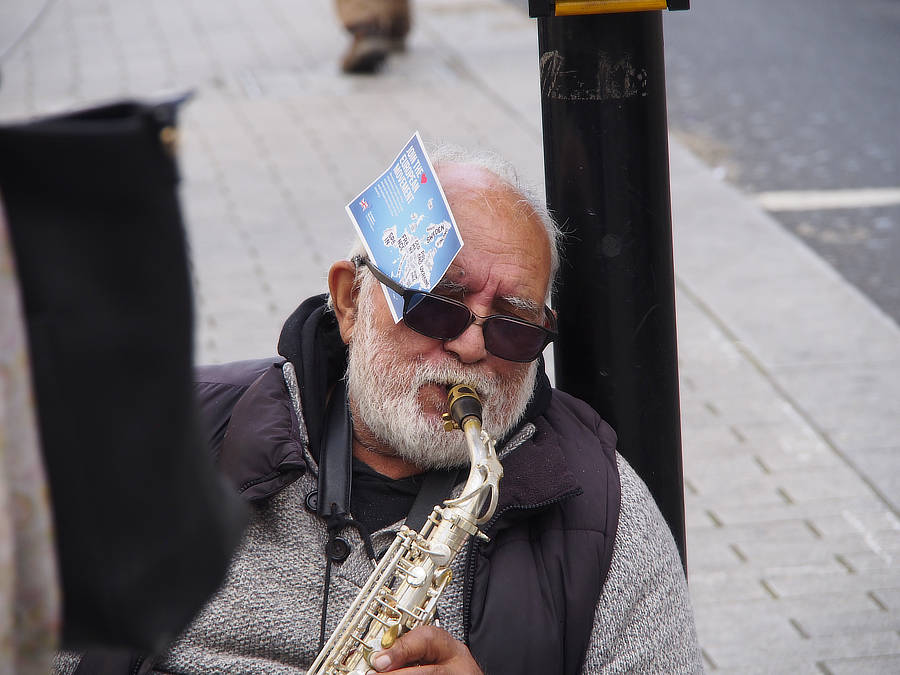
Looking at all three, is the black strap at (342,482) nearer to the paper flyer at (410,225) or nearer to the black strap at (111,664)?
the paper flyer at (410,225)

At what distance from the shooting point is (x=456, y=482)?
2252mm

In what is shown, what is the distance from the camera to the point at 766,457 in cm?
421

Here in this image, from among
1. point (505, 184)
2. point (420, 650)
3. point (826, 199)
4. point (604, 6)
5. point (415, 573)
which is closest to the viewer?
point (420, 650)

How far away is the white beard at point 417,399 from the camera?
221 centimetres

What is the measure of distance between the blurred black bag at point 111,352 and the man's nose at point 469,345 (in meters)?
1.32

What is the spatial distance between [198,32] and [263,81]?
2.14 m

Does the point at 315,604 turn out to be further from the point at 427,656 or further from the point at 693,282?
the point at 693,282

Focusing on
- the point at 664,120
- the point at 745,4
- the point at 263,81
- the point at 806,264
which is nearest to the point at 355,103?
the point at 263,81

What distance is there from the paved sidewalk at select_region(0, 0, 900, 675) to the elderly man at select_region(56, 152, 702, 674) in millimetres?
393

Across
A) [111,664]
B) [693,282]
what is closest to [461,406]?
[111,664]

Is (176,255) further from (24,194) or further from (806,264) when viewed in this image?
(806,264)

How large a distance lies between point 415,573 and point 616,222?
0.78 metres

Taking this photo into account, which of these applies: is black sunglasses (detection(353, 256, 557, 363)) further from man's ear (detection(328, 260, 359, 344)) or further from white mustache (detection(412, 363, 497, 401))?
man's ear (detection(328, 260, 359, 344))

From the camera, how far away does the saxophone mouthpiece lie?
2.15m
